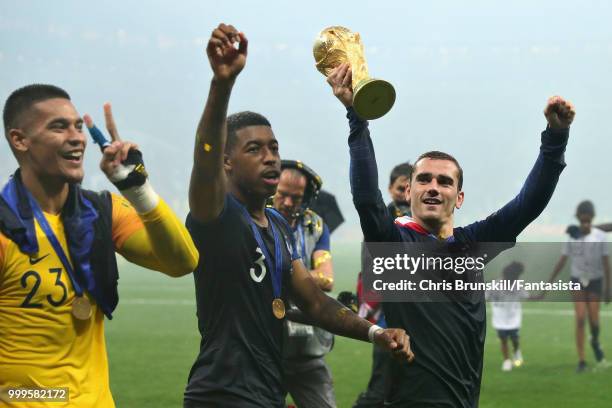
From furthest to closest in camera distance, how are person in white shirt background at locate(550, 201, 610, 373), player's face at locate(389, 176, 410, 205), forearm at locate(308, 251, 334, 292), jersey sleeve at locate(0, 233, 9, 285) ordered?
person in white shirt background at locate(550, 201, 610, 373)
player's face at locate(389, 176, 410, 205)
forearm at locate(308, 251, 334, 292)
jersey sleeve at locate(0, 233, 9, 285)

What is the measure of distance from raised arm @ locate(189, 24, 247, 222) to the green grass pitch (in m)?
7.48

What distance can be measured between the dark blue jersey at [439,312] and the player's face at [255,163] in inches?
15.9

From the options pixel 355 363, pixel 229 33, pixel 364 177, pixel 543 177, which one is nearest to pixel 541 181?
pixel 543 177

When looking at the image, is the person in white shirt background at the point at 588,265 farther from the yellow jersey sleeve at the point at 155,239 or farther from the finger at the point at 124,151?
the finger at the point at 124,151

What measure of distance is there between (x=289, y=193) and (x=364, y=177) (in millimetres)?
3001

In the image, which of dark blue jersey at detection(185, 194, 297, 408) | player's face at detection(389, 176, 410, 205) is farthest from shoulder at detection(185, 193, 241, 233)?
player's face at detection(389, 176, 410, 205)

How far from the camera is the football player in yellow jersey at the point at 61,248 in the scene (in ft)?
13.3

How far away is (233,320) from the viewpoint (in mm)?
4848

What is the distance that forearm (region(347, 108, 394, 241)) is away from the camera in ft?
16.6

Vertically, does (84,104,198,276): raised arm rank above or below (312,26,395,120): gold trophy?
below

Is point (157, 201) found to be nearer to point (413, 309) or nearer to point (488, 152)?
point (413, 309)

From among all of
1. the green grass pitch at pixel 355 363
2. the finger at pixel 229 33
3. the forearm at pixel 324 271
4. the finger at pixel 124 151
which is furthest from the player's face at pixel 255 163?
the green grass pitch at pixel 355 363

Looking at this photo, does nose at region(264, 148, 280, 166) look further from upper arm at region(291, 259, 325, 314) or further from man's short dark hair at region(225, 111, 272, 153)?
upper arm at region(291, 259, 325, 314)

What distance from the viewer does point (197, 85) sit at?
125 m
